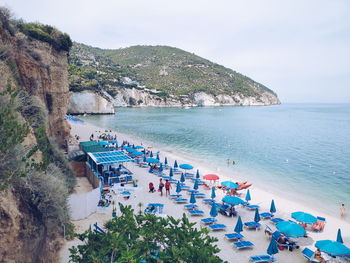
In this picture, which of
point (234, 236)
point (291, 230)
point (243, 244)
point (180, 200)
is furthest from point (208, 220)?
point (291, 230)

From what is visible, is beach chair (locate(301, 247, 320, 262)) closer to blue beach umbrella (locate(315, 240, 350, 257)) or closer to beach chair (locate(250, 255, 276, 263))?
blue beach umbrella (locate(315, 240, 350, 257))

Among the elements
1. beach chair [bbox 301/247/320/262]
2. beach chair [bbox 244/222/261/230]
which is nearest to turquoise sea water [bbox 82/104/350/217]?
beach chair [bbox 244/222/261/230]

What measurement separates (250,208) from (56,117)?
1552cm

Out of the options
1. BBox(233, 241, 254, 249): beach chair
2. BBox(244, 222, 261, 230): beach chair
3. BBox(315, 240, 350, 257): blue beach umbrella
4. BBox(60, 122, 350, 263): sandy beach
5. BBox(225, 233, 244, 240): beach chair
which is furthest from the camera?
BBox(244, 222, 261, 230): beach chair

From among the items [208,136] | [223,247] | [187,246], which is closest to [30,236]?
[187,246]

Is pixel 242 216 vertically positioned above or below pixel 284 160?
above

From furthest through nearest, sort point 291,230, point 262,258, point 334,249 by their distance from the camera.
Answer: point 291,230 < point 262,258 < point 334,249

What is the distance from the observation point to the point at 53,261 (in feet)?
26.1

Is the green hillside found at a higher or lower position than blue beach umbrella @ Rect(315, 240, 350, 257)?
higher

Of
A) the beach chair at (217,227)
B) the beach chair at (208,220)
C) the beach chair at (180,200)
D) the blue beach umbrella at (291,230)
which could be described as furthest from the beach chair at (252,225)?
the beach chair at (180,200)

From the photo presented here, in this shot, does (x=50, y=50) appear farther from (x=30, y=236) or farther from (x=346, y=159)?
(x=346, y=159)

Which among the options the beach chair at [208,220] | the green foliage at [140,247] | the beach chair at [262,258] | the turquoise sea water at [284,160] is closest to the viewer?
the green foliage at [140,247]

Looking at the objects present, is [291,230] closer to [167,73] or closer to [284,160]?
[284,160]

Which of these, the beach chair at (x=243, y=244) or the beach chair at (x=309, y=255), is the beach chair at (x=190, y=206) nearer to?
the beach chair at (x=243, y=244)
